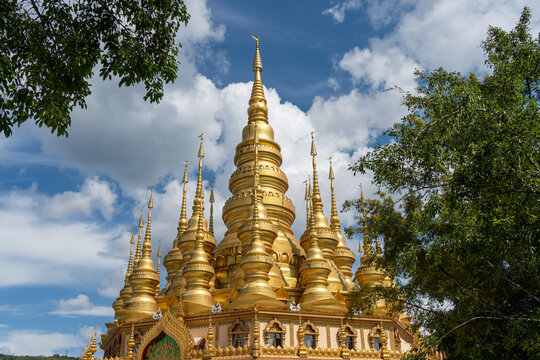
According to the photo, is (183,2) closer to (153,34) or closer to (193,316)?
(153,34)

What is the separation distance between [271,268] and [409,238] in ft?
40.0

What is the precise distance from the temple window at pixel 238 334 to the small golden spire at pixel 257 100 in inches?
633

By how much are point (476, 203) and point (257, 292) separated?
43.5ft

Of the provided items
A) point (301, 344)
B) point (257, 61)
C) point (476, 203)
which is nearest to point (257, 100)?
point (257, 61)

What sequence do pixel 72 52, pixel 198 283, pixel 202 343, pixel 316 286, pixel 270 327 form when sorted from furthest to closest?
pixel 198 283 < pixel 316 286 < pixel 202 343 < pixel 270 327 < pixel 72 52

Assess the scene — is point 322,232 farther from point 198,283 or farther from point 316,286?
point 198,283

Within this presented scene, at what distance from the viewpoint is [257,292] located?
74.1ft

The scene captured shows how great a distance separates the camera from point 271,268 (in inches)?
1001

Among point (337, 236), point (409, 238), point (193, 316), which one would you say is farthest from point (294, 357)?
point (337, 236)

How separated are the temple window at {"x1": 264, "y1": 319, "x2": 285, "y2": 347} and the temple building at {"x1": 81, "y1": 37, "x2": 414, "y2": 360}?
0.04 m

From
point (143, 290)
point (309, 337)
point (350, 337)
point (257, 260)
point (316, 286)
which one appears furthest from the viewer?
point (143, 290)

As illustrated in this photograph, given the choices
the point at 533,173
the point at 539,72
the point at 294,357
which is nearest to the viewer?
the point at 533,173

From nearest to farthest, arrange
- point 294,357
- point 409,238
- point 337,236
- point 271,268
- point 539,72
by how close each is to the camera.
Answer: point 539,72 < point 409,238 < point 294,357 < point 271,268 < point 337,236

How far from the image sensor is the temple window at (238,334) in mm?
21844
